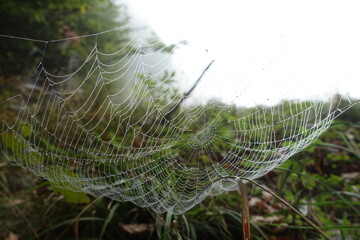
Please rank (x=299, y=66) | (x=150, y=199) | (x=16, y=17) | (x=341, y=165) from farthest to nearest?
(x=16, y=17)
(x=341, y=165)
(x=150, y=199)
(x=299, y=66)

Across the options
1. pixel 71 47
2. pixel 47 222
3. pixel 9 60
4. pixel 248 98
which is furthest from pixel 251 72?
pixel 9 60

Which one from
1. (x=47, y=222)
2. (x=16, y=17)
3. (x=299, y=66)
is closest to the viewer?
(x=299, y=66)

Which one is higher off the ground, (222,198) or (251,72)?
(251,72)

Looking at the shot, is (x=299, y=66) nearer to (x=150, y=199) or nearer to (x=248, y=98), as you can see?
(x=248, y=98)

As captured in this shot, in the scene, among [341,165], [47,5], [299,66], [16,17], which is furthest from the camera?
[16,17]

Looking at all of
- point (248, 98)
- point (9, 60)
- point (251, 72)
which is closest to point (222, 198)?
point (248, 98)

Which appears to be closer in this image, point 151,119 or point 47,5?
point 151,119

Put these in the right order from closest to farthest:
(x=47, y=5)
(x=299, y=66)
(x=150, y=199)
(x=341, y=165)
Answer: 1. (x=299, y=66)
2. (x=150, y=199)
3. (x=341, y=165)
4. (x=47, y=5)

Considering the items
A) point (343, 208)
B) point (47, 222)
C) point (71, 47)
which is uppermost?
point (71, 47)

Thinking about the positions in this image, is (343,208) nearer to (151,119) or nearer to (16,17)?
(151,119)
